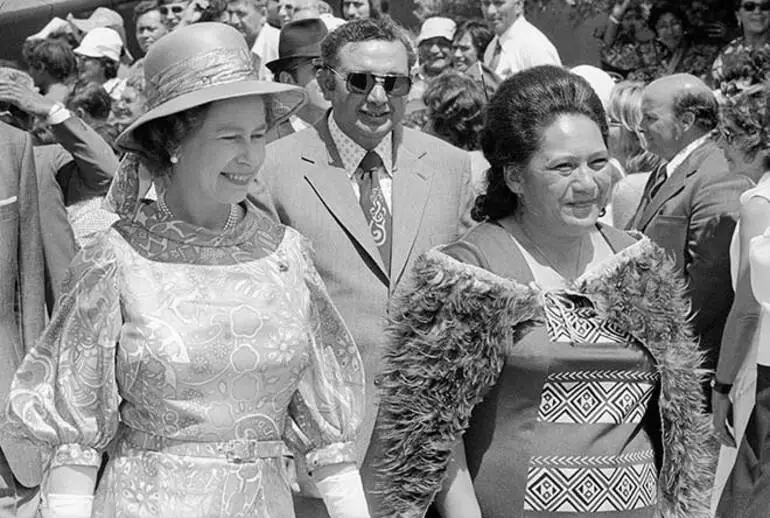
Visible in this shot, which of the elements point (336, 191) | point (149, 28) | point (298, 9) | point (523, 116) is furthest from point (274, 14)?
point (523, 116)

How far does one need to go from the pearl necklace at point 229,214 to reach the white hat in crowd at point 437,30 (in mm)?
6599

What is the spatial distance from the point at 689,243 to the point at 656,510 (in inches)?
113

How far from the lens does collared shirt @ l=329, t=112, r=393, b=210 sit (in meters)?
5.43

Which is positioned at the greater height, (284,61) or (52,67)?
(284,61)

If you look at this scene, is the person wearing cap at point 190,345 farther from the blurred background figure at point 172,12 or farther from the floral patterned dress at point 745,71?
the blurred background figure at point 172,12

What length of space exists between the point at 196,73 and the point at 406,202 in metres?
1.76

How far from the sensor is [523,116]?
4.06m

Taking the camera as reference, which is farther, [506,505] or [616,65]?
[616,65]

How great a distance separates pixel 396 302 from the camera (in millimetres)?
4039

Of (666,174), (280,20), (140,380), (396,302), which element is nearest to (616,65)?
(280,20)

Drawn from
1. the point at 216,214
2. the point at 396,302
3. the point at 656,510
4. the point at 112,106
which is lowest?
the point at 112,106

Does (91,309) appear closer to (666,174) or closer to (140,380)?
(140,380)

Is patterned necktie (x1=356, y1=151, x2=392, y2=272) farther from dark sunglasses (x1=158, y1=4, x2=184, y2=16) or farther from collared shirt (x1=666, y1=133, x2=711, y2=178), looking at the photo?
dark sunglasses (x1=158, y1=4, x2=184, y2=16)

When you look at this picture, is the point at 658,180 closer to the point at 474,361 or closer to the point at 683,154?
the point at 683,154
